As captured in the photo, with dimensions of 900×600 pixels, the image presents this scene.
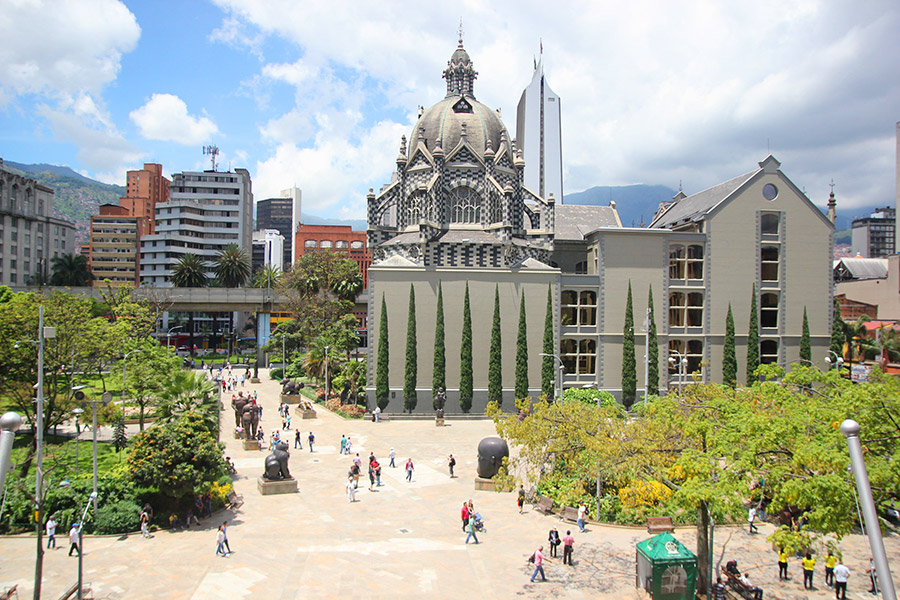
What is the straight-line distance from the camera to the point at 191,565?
74.4 feet

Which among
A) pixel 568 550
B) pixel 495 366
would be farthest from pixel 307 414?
pixel 568 550

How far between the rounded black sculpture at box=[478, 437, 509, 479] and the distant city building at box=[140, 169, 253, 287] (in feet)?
330

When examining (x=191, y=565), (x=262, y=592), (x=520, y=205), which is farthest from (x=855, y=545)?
(x=520, y=205)

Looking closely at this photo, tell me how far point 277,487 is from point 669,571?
64.9 ft

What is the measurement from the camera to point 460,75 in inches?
2697

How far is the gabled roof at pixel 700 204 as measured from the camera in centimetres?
5709

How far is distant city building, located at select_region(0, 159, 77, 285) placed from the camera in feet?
320

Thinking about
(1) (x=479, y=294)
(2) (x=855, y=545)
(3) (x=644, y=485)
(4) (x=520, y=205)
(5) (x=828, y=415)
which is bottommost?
(2) (x=855, y=545)

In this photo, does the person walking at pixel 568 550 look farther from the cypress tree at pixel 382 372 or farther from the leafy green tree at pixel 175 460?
the cypress tree at pixel 382 372

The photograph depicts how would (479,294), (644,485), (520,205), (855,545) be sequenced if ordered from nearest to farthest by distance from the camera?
(644,485), (855,545), (479,294), (520,205)

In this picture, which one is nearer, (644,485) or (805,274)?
(644,485)

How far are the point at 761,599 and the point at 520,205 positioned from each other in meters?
48.4

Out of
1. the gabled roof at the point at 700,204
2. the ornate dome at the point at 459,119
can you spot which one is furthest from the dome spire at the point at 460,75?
the gabled roof at the point at 700,204

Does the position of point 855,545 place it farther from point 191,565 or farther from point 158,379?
point 158,379
